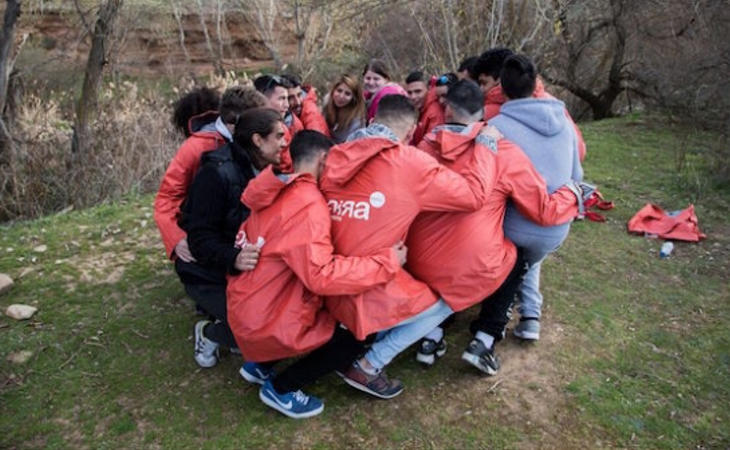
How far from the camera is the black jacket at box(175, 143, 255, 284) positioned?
2870 mm

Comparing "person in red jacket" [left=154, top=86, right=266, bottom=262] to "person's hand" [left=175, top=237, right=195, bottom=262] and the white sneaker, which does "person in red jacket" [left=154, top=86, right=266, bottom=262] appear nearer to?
"person's hand" [left=175, top=237, right=195, bottom=262]

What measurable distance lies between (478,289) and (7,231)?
15.0ft

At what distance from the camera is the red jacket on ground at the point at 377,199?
2.51m

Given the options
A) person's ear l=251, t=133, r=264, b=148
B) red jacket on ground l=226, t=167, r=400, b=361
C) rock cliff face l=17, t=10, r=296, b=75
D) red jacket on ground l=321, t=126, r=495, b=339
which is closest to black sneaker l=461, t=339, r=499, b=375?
red jacket on ground l=321, t=126, r=495, b=339

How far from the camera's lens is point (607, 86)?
12.5 meters

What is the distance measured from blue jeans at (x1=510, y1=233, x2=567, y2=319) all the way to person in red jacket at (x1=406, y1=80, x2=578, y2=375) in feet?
0.28

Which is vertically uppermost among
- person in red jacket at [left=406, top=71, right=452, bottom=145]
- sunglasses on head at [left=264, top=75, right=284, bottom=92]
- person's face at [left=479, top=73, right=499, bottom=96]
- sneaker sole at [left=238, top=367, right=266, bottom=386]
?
sunglasses on head at [left=264, top=75, right=284, bottom=92]

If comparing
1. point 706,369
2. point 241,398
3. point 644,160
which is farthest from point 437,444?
point 644,160

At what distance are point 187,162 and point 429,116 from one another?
166 centimetres

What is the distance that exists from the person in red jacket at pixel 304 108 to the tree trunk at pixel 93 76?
4.13 metres

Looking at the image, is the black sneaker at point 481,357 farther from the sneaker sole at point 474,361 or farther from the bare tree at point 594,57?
the bare tree at point 594,57

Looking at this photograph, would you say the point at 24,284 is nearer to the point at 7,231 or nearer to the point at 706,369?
the point at 7,231

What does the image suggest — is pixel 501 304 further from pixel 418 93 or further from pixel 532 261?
pixel 418 93

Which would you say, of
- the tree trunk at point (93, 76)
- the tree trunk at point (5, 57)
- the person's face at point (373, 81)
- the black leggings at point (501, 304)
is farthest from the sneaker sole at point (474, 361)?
the tree trunk at point (5, 57)
